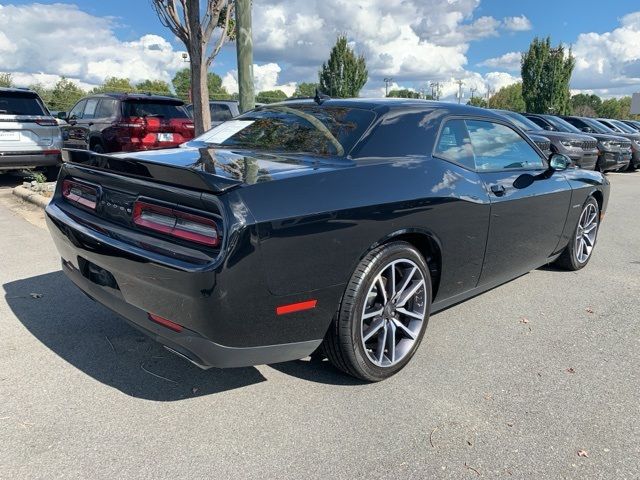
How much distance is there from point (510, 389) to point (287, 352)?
1.31m

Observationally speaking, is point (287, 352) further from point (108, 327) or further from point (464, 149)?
point (464, 149)

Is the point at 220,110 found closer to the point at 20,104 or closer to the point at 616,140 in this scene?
the point at 20,104

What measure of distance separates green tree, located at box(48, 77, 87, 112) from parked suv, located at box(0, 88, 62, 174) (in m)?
29.8

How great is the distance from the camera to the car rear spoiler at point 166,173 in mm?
2219

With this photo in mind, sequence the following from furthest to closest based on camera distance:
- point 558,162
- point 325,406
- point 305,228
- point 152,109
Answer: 1. point 152,109
2. point 558,162
3. point 325,406
4. point 305,228

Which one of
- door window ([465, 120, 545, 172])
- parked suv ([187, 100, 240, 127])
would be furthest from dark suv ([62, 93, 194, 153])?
door window ([465, 120, 545, 172])

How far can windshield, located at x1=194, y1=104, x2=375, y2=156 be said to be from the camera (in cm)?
305

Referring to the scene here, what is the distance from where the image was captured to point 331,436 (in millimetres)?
2396

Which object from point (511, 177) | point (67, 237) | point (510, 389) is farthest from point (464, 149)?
point (67, 237)

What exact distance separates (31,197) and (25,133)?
219cm

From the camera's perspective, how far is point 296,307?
2389 millimetres

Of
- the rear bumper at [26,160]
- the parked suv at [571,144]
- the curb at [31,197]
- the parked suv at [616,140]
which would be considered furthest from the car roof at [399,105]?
the parked suv at [616,140]

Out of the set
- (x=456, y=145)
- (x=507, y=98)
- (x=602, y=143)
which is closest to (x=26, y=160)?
(x=456, y=145)

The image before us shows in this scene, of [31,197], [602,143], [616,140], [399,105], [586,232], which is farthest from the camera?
[616,140]
